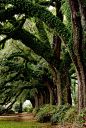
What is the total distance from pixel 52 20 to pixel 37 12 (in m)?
0.91

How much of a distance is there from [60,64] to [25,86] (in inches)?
432

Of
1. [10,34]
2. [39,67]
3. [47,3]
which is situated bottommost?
[39,67]

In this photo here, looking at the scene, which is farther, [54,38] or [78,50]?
[54,38]

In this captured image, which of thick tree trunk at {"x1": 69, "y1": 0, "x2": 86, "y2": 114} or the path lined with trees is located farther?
the path lined with trees

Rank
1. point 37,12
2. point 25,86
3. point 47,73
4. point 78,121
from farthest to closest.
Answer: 1. point 25,86
2. point 47,73
3. point 37,12
4. point 78,121

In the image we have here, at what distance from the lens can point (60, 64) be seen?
1005 centimetres

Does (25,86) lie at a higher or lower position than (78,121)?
higher

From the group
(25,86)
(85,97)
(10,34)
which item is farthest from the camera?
(25,86)

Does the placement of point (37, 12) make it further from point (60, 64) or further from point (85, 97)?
point (85, 97)

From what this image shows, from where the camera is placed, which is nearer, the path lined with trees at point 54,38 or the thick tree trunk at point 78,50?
the thick tree trunk at point 78,50

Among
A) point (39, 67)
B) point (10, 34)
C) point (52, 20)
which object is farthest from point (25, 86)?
point (52, 20)

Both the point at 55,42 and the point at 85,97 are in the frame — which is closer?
the point at 85,97

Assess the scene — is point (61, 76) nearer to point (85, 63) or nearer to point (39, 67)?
point (85, 63)

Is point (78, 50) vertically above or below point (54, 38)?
below
